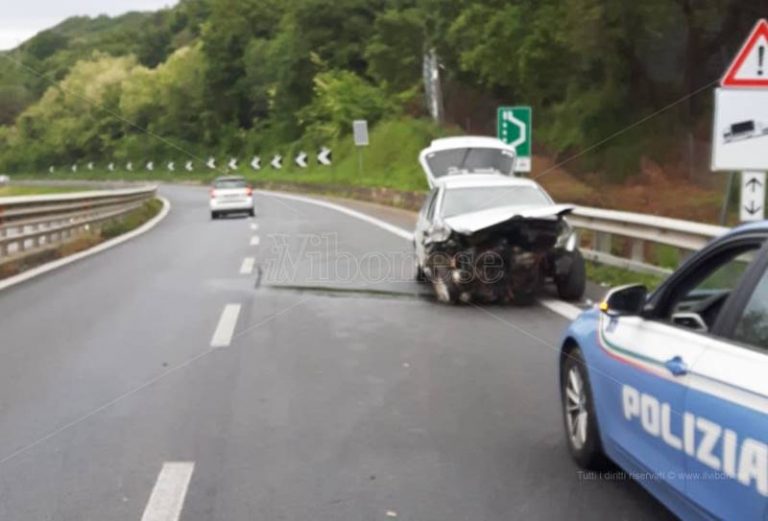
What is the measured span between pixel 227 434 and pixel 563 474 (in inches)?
85.4

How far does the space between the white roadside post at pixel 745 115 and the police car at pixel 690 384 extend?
4.70 m

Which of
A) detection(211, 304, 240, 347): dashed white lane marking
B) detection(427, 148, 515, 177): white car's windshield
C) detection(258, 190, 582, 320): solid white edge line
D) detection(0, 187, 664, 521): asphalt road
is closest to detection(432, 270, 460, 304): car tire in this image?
detection(0, 187, 664, 521): asphalt road

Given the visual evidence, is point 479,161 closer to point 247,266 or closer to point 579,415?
point 247,266

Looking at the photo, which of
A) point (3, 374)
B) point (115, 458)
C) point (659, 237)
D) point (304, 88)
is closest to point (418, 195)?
point (659, 237)

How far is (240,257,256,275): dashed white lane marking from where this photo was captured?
1550 cm

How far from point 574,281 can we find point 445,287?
1524mm

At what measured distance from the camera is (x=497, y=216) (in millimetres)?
11102

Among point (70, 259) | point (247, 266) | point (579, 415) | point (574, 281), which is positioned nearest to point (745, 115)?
point (574, 281)

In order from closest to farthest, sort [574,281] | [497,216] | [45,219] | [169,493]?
[169,493], [497,216], [574,281], [45,219]

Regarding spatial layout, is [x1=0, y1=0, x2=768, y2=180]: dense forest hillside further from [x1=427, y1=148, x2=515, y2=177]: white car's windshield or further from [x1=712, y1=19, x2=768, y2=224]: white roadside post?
[x1=712, y1=19, x2=768, y2=224]: white roadside post

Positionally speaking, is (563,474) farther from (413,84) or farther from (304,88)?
(304,88)

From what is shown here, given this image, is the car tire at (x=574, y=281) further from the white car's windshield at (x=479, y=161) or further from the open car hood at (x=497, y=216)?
the white car's windshield at (x=479, y=161)

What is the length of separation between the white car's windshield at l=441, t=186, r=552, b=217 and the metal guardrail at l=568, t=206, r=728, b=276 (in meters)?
1.28

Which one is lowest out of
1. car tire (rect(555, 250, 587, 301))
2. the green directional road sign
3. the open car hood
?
car tire (rect(555, 250, 587, 301))
